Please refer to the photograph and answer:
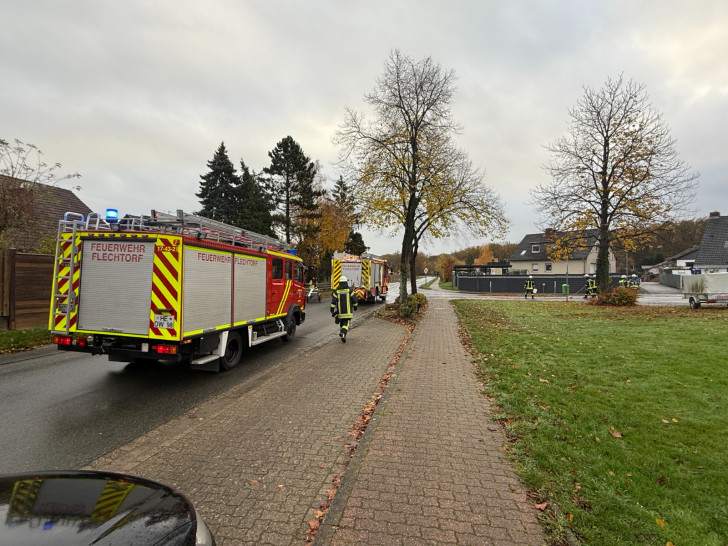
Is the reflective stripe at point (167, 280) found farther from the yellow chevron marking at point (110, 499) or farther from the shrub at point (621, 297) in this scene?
the shrub at point (621, 297)

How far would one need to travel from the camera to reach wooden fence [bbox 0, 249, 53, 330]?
9898mm

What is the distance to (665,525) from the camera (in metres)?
2.86

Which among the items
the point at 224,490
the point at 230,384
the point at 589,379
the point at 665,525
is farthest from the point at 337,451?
the point at 589,379

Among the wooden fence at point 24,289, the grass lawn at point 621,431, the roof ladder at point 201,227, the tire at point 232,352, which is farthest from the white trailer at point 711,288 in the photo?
the wooden fence at point 24,289

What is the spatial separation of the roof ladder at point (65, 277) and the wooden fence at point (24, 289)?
19.1ft

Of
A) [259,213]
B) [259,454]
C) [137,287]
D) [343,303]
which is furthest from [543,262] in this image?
[259,454]

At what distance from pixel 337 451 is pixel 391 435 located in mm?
653

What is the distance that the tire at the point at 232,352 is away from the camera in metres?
7.29

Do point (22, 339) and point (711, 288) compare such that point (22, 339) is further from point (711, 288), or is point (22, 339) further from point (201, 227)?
point (711, 288)

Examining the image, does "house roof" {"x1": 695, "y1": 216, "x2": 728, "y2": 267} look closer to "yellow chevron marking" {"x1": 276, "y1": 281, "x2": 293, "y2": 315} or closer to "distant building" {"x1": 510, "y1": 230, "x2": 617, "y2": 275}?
"distant building" {"x1": 510, "y1": 230, "x2": 617, "y2": 275}

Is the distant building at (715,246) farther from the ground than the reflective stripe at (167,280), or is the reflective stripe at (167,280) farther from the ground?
the distant building at (715,246)

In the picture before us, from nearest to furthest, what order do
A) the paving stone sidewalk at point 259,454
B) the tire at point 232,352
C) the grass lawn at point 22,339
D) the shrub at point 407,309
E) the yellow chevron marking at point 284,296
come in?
the paving stone sidewalk at point 259,454
the tire at point 232,352
the grass lawn at point 22,339
the yellow chevron marking at point 284,296
the shrub at point 407,309

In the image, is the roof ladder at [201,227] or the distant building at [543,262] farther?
the distant building at [543,262]

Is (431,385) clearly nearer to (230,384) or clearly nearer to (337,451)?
(337,451)
